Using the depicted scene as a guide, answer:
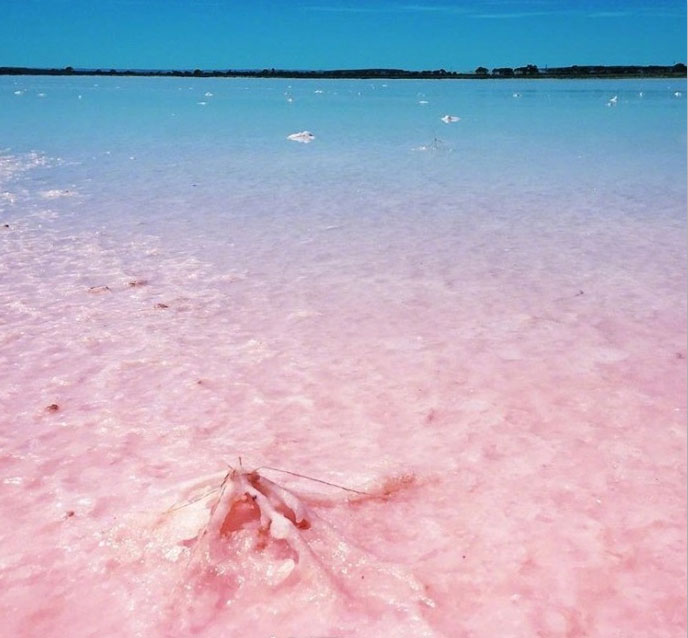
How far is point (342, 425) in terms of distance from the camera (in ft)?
11.7

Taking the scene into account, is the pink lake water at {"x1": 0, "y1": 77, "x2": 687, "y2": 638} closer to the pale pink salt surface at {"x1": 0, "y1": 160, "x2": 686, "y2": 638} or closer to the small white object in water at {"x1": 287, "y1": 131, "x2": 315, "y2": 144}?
the pale pink salt surface at {"x1": 0, "y1": 160, "x2": 686, "y2": 638}

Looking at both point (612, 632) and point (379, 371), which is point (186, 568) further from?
point (379, 371)

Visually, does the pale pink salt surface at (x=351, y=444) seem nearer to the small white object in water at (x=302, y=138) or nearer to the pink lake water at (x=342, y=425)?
the pink lake water at (x=342, y=425)

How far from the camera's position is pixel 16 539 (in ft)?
8.50

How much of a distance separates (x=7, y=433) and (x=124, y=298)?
2.26 m

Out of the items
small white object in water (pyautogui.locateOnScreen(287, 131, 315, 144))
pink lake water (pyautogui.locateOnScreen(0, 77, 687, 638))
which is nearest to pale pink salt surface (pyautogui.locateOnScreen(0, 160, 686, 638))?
pink lake water (pyautogui.locateOnScreen(0, 77, 687, 638))

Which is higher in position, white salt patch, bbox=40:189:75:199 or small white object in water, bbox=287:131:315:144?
white salt patch, bbox=40:189:75:199

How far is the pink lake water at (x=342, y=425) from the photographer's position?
231 cm

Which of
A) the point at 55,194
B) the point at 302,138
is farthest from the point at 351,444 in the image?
the point at 302,138

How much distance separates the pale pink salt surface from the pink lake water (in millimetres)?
14

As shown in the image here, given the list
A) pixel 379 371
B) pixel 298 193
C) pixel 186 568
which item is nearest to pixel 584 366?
pixel 379 371

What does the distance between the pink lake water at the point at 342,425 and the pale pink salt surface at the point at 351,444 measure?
14 millimetres

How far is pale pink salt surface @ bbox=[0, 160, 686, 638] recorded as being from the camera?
2295mm

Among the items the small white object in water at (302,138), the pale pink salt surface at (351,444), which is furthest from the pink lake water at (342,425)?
the small white object in water at (302,138)
